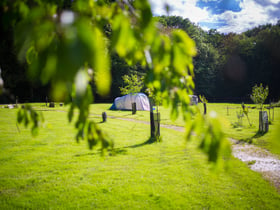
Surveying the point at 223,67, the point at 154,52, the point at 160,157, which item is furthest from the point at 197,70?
the point at 154,52

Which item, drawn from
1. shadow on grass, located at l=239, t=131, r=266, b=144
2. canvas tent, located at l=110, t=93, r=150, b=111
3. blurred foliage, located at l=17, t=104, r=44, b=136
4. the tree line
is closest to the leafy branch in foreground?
blurred foliage, located at l=17, t=104, r=44, b=136

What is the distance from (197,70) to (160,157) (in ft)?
136

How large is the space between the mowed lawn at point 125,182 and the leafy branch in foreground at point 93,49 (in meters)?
2.71

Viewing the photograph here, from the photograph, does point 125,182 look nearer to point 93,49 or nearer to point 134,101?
A: point 93,49

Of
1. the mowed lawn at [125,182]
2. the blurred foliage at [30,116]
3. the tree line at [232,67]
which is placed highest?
the tree line at [232,67]

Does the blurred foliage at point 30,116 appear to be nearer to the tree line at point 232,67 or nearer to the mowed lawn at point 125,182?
the mowed lawn at point 125,182

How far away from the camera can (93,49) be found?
0.59 metres

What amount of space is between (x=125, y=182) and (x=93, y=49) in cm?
504

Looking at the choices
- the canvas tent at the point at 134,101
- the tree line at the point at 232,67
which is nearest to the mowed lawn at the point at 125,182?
the canvas tent at the point at 134,101

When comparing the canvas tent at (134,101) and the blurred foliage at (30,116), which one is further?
the canvas tent at (134,101)

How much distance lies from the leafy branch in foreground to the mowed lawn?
8.89 feet

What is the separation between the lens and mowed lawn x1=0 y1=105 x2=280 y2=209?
14.1 ft

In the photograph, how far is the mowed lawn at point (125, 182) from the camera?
4.30 metres

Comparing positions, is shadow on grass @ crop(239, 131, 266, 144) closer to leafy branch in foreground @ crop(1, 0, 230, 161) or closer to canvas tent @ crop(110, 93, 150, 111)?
leafy branch in foreground @ crop(1, 0, 230, 161)
